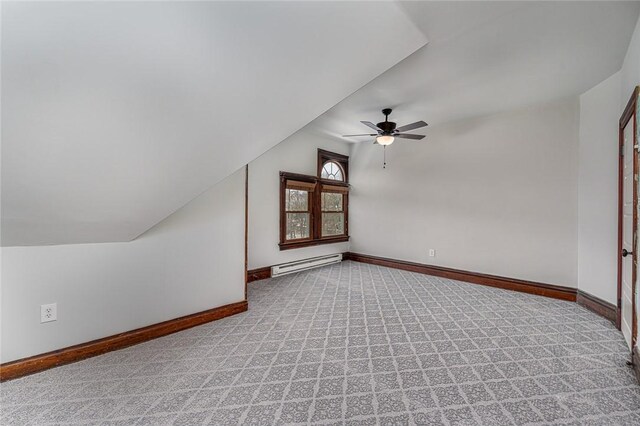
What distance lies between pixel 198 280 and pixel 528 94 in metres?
4.25

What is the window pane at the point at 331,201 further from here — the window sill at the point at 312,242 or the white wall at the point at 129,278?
the white wall at the point at 129,278

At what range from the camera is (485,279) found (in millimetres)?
3949

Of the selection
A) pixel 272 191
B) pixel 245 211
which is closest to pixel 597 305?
pixel 245 211

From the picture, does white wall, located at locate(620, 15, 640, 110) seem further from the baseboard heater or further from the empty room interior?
the baseboard heater

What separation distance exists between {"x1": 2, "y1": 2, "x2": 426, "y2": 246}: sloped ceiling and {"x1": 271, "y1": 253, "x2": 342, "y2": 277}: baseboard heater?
251 centimetres

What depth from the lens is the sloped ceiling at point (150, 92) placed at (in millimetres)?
1015

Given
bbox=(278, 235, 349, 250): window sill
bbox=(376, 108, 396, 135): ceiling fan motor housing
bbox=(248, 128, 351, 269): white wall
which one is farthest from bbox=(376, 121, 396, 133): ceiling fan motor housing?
bbox=(278, 235, 349, 250): window sill

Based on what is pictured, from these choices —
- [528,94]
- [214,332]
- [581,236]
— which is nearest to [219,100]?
[214,332]

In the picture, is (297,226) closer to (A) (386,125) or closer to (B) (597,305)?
(A) (386,125)

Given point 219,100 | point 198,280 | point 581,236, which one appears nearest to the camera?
point 219,100

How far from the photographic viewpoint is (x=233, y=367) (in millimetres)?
1890

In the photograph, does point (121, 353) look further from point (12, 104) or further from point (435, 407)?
point (435, 407)

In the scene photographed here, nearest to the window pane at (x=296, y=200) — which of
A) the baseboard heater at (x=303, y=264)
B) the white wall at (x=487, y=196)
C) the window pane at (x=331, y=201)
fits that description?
the window pane at (x=331, y=201)

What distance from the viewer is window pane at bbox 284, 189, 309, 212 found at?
4695mm
